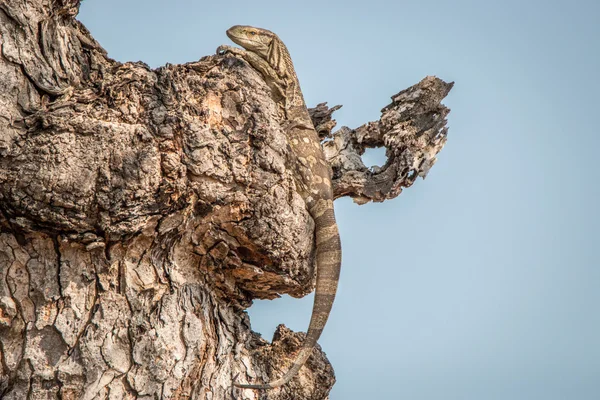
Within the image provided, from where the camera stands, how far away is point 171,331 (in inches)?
131

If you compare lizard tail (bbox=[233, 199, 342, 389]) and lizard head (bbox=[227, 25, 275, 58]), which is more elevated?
lizard head (bbox=[227, 25, 275, 58])

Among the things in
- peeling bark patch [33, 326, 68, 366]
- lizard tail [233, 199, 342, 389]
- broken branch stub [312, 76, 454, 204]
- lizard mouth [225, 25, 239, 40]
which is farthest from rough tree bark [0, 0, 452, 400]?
lizard mouth [225, 25, 239, 40]

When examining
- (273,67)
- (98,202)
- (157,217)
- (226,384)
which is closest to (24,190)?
(98,202)

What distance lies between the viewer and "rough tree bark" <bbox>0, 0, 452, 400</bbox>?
2.99m

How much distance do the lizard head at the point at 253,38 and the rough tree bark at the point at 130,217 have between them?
136cm

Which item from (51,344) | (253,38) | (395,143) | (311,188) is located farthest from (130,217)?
(253,38)

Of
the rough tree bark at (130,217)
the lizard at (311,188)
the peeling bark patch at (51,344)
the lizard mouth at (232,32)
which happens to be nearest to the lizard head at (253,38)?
the lizard mouth at (232,32)

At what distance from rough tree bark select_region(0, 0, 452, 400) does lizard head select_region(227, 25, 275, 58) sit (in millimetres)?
1362

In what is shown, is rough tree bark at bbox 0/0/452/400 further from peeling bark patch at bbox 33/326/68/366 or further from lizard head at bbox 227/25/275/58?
lizard head at bbox 227/25/275/58

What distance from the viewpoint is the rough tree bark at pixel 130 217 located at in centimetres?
299

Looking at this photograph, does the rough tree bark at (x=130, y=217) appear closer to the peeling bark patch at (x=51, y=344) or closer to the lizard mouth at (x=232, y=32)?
the peeling bark patch at (x=51, y=344)

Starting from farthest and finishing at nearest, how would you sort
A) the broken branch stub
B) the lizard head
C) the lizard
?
the lizard head
the broken branch stub
the lizard

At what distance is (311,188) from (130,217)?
125 centimetres

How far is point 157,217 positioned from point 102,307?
52 cm
